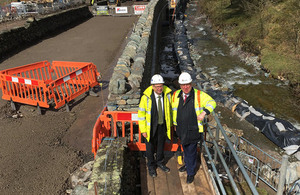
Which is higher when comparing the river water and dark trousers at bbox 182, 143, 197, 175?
dark trousers at bbox 182, 143, 197, 175

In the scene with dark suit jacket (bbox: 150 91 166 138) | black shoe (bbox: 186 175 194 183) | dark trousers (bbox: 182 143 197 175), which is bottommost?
black shoe (bbox: 186 175 194 183)

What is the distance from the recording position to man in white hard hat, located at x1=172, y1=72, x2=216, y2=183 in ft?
15.2

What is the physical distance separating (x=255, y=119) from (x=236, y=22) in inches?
661

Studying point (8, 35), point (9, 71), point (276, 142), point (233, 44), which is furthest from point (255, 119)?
point (8, 35)

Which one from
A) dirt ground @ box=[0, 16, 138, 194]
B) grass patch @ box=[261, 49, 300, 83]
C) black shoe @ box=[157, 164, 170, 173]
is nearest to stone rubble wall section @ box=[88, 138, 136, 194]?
black shoe @ box=[157, 164, 170, 173]

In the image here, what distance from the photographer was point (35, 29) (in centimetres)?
1988

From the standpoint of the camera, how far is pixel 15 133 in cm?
805

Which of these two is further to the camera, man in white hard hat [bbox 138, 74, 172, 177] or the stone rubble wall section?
man in white hard hat [bbox 138, 74, 172, 177]

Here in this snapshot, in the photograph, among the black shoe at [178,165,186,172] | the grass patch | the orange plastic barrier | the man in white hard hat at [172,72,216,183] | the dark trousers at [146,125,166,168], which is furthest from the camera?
the grass patch

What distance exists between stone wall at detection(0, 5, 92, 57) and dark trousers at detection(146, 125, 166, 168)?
574 inches

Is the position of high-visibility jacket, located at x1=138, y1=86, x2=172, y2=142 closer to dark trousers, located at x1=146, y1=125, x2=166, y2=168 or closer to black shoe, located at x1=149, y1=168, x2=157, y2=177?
dark trousers, located at x1=146, y1=125, x2=166, y2=168

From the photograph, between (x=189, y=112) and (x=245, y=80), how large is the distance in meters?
12.0

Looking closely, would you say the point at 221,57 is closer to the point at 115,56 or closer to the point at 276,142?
the point at 115,56

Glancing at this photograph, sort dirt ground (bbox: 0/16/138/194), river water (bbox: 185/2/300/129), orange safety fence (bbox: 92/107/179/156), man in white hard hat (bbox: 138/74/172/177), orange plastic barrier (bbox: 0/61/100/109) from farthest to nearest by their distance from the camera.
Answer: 1. river water (bbox: 185/2/300/129)
2. orange plastic barrier (bbox: 0/61/100/109)
3. dirt ground (bbox: 0/16/138/194)
4. orange safety fence (bbox: 92/107/179/156)
5. man in white hard hat (bbox: 138/74/172/177)
